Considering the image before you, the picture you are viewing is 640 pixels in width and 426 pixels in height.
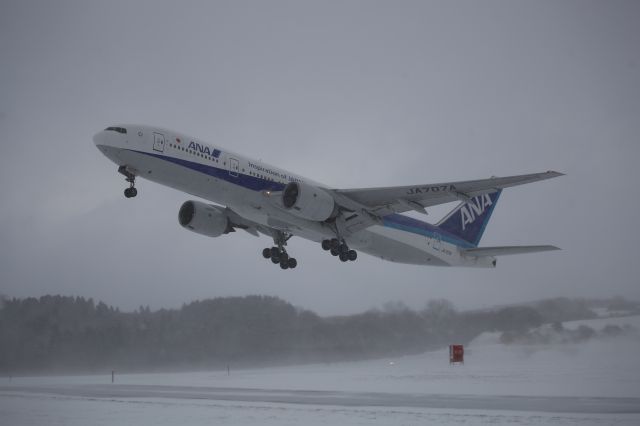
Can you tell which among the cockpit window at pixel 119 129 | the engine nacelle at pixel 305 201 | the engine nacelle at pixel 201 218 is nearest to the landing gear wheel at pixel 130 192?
the cockpit window at pixel 119 129

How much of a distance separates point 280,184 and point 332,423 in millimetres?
12732

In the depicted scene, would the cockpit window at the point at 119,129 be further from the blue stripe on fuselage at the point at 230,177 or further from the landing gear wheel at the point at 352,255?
the landing gear wheel at the point at 352,255

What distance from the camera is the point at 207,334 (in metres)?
44.1

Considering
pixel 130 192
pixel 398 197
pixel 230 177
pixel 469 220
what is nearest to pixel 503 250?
pixel 469 220

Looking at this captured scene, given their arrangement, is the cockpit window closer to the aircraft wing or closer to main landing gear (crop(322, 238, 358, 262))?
the aircraft wing

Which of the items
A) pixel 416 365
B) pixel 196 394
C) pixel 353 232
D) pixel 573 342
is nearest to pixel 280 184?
pixel 353 232

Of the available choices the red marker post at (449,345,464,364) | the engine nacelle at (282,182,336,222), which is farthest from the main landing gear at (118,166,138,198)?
the red marker post at (449,345,464,364)

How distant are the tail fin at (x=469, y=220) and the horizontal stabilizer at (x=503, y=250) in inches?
83.1

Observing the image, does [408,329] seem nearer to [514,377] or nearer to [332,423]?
[514,377]

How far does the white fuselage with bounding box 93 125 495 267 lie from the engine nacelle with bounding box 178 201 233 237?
405 centimetres

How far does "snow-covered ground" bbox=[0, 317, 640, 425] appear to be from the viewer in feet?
64.4

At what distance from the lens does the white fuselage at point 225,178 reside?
23.7 metres

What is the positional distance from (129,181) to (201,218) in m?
A: 7.38

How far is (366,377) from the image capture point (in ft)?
112
